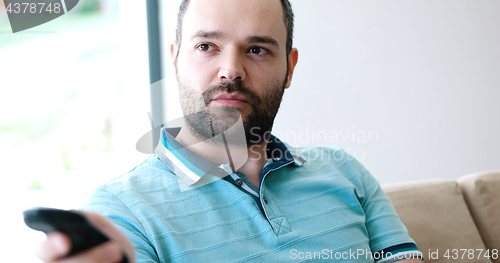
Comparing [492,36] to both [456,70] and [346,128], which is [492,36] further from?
[346,128]

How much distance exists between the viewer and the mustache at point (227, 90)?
90cm

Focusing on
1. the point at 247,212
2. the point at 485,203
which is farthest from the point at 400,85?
the point at 247,212

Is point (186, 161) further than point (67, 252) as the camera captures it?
Yes

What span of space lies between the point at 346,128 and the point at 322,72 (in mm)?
330

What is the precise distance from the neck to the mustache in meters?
0.11

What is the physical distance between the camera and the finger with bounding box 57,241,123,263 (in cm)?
33

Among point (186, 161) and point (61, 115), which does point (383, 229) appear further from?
point (61, 115)

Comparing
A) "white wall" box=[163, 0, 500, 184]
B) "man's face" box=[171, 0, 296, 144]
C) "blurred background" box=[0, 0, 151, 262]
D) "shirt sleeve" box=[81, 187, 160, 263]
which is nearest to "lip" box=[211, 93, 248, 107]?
"man's face" box=[171, 0, 296, 144]

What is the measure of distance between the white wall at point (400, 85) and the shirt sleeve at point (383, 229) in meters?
0.91

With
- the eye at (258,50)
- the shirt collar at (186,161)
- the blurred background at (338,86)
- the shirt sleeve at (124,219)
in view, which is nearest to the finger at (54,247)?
the shirt sleeve at (124,219)

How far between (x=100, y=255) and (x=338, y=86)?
1742 millimetres

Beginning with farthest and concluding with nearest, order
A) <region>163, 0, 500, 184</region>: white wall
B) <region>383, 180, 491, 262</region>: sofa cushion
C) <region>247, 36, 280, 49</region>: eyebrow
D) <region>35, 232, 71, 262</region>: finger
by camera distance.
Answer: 1. <region>163, 0, 500, 184</region>: white wall
2. <region>383, 180, 491, 262</region>: sofa cushion
3. <region>247, 36, 280, 49</region>: eyebrow
4. <region>35, 232, 71, 262</region>: finger

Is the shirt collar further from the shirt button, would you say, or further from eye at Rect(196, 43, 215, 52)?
eye at Rect(196, 43, 215, 52)

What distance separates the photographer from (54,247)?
12.8 inches
